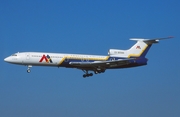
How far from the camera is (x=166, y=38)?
78.4m

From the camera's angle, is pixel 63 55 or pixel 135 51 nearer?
pixel 63 55

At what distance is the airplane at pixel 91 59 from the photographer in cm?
7750

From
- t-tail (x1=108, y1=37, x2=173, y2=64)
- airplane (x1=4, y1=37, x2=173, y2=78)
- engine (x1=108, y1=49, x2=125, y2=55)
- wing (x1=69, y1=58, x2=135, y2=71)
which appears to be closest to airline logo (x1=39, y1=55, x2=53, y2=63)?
airplane (x1=4, y1=37, x2=173, y2=78)

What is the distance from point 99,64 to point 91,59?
5.83 ft

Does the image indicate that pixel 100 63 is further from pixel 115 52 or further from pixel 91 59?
pixel 115 52

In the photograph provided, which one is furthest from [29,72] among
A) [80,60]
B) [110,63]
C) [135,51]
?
[135,51]

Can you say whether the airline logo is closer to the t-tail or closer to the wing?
the wing

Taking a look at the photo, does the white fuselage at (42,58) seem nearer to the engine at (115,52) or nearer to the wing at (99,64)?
the wing at (99,64)

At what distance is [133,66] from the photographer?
81.8 m

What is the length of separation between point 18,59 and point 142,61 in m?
21.7

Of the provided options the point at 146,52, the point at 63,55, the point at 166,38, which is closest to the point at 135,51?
the point at 146,52

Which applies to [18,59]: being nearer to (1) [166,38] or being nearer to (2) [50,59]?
(2) [50,59]

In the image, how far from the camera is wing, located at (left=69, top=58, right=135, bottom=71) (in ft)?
258

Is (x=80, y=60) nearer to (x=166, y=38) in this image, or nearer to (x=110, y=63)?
(x=110, y=63)
